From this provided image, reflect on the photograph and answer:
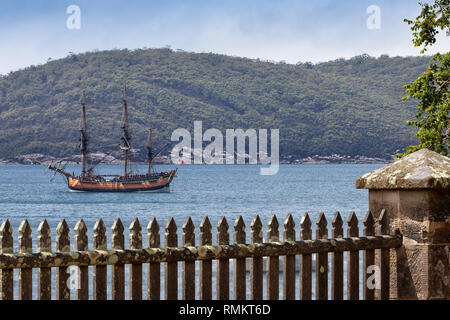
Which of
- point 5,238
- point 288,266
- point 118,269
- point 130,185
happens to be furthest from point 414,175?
point 130,185

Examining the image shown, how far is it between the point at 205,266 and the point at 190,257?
17 cm

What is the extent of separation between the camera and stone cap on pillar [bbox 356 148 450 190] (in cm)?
543

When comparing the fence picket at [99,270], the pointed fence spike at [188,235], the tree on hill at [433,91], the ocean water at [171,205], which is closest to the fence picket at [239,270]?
the pointed fence spike at [188,235]

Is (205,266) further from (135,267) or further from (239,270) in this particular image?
(135,267)

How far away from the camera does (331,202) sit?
81.1 meters

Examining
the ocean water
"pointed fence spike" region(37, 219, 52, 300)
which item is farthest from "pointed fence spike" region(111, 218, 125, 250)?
the ocean water

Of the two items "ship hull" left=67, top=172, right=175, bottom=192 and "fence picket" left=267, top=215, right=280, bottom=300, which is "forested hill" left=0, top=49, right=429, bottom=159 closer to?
"ship hull" left=67, top=172, right=175, bottom=192

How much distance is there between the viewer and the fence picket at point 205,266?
495 centimetres

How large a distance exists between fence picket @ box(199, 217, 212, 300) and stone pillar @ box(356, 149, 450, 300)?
1.45 meters

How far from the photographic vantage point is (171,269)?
16.0 ft

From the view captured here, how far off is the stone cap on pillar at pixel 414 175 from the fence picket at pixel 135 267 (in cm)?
193
